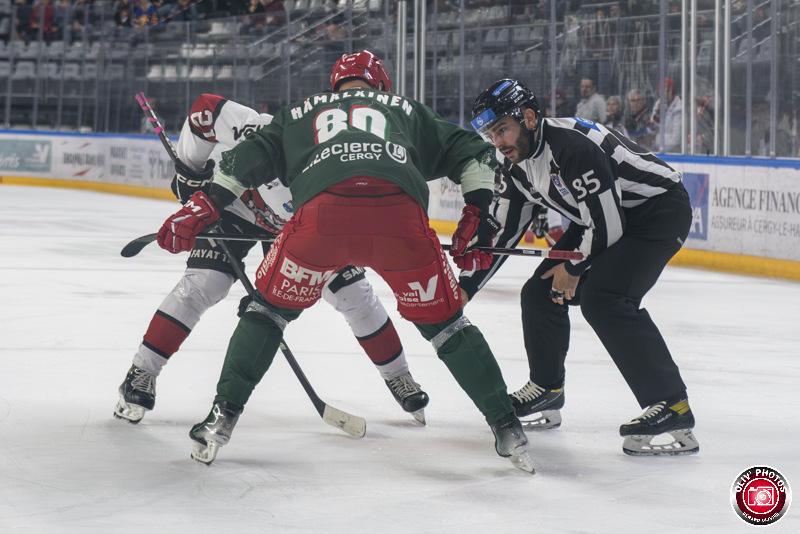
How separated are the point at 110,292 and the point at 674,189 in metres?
4.05

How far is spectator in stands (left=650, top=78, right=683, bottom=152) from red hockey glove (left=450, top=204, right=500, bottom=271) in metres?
6.23

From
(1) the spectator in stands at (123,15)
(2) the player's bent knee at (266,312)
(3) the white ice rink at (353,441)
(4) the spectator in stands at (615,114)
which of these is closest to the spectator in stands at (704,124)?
(4) the spectator in stands at (615,114)

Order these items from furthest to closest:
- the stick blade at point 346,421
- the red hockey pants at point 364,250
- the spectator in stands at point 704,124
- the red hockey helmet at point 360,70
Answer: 1. the spectator in stands at point 704,124
2. the stick blade at point 346,421
3. the red hockey helmet at point 360,70
4. the red hockey pants at point 364,250

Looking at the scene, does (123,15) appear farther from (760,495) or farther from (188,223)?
(760,495)

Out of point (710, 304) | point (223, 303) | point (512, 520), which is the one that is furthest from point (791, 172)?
point (512, 520)

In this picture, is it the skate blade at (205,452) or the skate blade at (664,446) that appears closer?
the skate blade at (205,452)

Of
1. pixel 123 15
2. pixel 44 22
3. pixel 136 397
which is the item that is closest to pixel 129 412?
pixel 136 397

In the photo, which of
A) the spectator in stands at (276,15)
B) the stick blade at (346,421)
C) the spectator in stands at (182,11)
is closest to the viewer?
the stick blade at (346,421)

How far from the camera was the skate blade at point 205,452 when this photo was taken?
323 centimetres

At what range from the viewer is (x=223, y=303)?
6.63 m

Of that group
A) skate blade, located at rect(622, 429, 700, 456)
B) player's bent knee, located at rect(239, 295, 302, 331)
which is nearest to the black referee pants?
skate blade, located at rect(622, 429, 700, 456)

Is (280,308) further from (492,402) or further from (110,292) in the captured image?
(110,292)

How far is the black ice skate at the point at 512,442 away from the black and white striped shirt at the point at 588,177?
1.64ft

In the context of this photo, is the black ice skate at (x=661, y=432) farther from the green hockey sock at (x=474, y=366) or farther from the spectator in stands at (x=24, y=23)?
the spectator in stands at (x=24, y=23)
